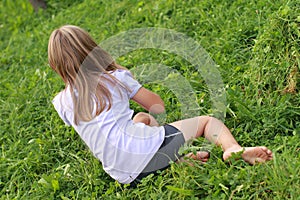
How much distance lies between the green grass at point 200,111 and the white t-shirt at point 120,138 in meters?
0.13

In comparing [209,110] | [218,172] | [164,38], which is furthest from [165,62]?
[218,172]

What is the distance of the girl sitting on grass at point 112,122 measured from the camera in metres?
2.93

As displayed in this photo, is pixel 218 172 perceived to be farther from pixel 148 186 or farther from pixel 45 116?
pixel 45 116

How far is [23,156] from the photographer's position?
3.78 meters

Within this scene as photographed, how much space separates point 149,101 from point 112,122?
0.40 meters

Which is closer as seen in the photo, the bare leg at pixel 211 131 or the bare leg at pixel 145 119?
the bare leg at pixel 211 131

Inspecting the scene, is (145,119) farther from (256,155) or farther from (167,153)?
(256,155)

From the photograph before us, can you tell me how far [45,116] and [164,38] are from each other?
1148 mm

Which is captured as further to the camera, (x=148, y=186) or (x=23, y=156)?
(x=23, y=156)

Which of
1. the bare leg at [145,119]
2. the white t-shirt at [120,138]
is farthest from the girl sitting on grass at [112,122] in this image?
the bare leg at [145,119]

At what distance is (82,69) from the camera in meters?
3.01

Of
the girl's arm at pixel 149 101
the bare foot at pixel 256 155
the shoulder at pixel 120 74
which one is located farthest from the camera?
the girl's arm at pixel 149 101

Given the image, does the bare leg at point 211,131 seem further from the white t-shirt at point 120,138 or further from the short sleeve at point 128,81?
the short sleeve at point 128,81

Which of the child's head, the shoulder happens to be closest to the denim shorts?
the shoulder
